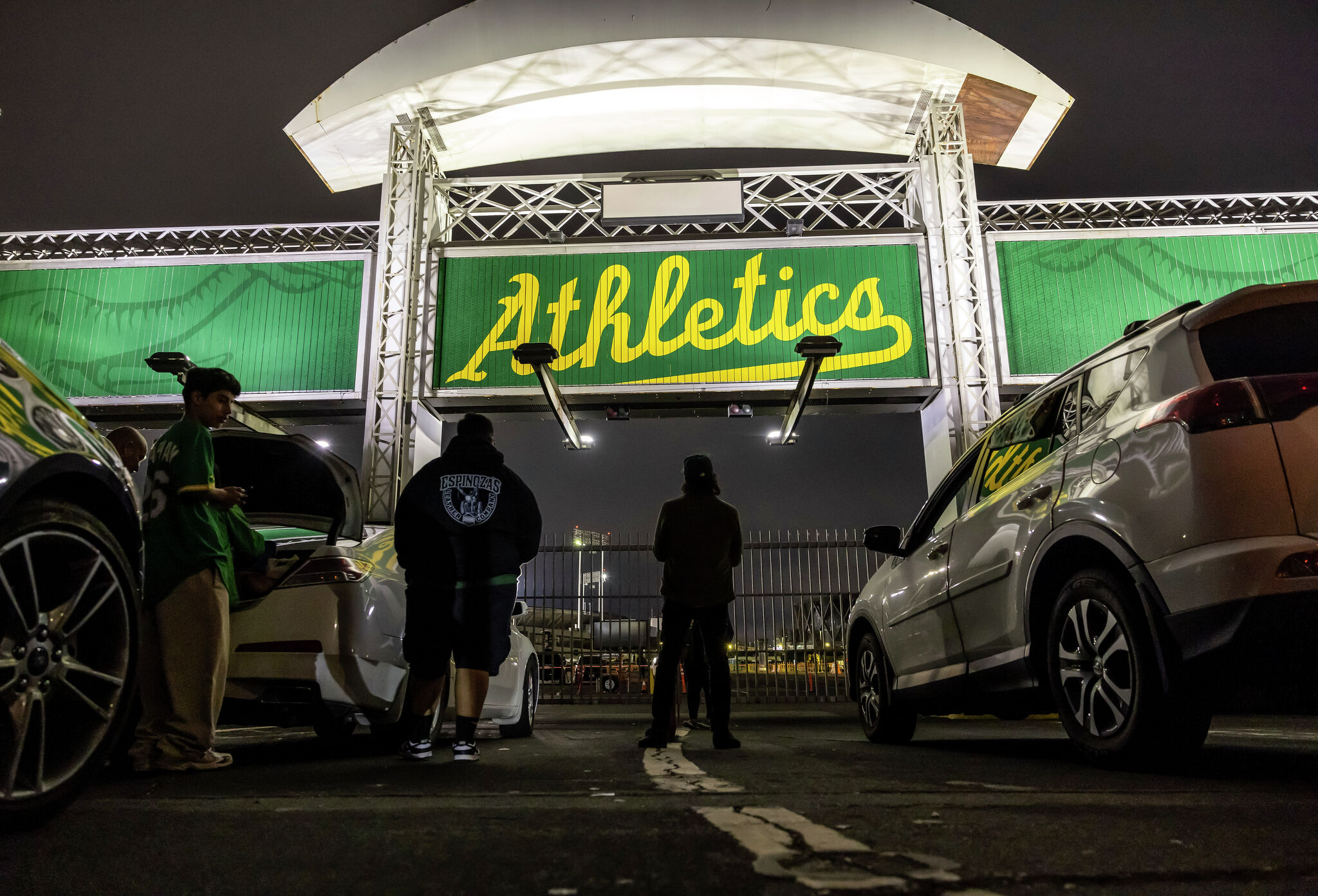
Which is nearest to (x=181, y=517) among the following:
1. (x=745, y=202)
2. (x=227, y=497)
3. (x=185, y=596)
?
(x=227, y=497)

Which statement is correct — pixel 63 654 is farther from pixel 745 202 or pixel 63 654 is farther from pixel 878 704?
pixel 745 202

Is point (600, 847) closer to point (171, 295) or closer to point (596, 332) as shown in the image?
point (596, 332)

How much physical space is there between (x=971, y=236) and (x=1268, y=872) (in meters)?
11.6

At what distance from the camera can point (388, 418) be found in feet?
38.9

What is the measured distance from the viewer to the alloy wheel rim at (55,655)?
6.72ft

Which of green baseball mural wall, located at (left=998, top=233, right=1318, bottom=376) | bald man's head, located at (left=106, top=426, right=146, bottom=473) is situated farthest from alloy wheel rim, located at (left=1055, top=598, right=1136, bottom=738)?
green baseball mural wall, located at (left=998, top=233, right=1318, bottom=376)

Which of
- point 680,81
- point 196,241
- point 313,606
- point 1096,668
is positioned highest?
point 680,81

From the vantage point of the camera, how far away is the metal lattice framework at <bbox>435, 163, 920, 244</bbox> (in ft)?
42.0

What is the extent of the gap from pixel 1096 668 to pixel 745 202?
10791 millimetres

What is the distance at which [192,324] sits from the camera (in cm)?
1278

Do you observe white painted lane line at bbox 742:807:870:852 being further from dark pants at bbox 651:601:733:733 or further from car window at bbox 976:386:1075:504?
dark pants at bbox 651:601:733:733

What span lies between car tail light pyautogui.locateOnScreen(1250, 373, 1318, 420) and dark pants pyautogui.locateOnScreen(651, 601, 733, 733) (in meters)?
2.96

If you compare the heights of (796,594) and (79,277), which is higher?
(79,277)

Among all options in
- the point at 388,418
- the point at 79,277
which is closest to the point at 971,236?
the point at 388,418
